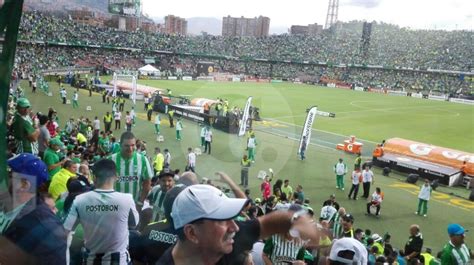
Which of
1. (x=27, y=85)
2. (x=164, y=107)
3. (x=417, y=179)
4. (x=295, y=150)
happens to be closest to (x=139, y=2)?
(x=27, y=85)

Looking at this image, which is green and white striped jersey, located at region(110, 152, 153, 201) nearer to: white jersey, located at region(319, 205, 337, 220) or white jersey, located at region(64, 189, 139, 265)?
white jersey, located at region(64, 189, 139, 265)

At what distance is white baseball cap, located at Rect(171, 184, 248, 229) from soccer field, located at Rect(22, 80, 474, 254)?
9.50 metres

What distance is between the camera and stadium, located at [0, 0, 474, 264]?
A: 2672 mm

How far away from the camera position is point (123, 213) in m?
3.41

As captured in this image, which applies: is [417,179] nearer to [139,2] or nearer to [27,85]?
[27,85]

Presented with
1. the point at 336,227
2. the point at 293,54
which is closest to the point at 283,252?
the point at 336,227

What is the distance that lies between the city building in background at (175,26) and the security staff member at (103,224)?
7902 centimetres

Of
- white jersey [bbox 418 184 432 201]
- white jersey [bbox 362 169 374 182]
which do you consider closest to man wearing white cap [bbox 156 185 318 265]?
white jersey [bbox 418 184 432 201]

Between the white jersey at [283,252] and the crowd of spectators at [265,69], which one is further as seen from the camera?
the crowd of spectators at [265,69]

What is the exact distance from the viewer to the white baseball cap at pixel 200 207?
2027 millimetres

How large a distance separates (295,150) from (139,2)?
1962 inches

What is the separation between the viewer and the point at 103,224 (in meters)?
3.35

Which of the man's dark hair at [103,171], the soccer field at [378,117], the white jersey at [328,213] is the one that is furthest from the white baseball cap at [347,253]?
the soccer field at [378,117]

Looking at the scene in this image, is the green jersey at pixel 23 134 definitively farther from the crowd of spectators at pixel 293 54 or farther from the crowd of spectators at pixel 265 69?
the crowd of spectators at pixel 293 54
